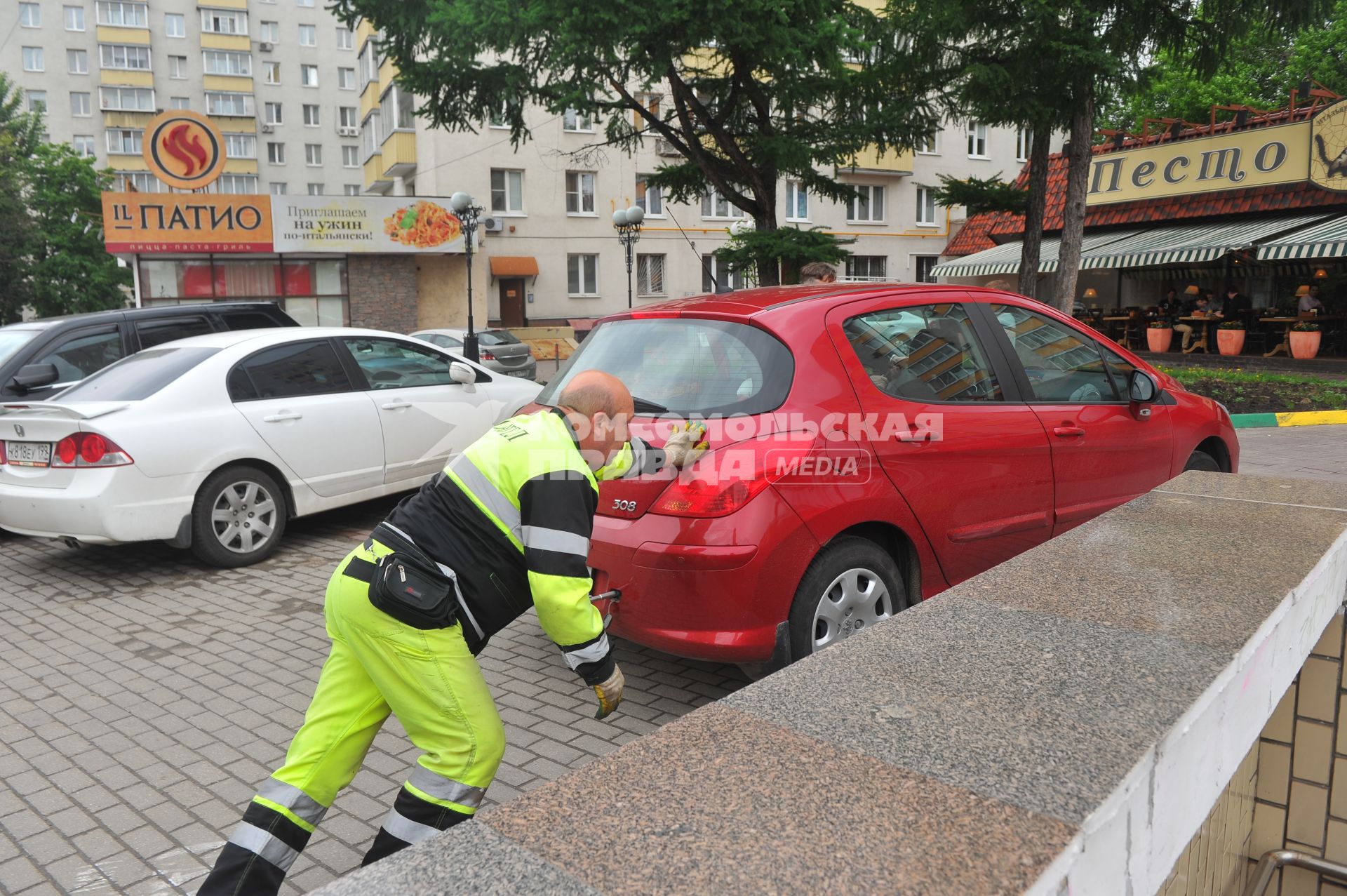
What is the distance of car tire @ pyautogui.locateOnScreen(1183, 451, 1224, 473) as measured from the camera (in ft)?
19.7

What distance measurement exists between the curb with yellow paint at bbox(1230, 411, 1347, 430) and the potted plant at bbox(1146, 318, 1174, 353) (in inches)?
404

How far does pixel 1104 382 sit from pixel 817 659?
3.94 metres

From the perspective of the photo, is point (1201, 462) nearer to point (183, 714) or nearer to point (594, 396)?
point (594, 396)

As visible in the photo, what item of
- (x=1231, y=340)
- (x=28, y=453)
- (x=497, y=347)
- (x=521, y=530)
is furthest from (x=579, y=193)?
(x=521, y=530)

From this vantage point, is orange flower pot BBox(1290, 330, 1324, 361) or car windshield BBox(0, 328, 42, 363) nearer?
car windshield BBox(0, 328, 42, 363)

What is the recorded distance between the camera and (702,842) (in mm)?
1459

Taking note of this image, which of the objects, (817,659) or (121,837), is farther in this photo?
(121,837)

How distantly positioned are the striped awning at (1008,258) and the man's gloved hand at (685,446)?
889 inches

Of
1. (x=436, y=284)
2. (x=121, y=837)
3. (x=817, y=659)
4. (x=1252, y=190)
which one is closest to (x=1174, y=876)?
(x=817, y=659)

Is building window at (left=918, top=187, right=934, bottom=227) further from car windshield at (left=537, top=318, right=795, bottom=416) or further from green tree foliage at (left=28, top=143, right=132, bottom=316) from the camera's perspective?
car windshield at (left=537, top=318, right=795, bottom=416)

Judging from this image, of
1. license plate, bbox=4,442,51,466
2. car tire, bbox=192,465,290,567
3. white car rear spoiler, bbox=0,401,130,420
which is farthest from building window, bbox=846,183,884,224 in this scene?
license plate, bbox=4,442,51,466

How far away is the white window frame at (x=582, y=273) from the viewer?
41781 mm

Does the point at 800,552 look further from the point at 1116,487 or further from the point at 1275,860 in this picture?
the point at 1116,487

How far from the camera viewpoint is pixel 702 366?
425 cm
